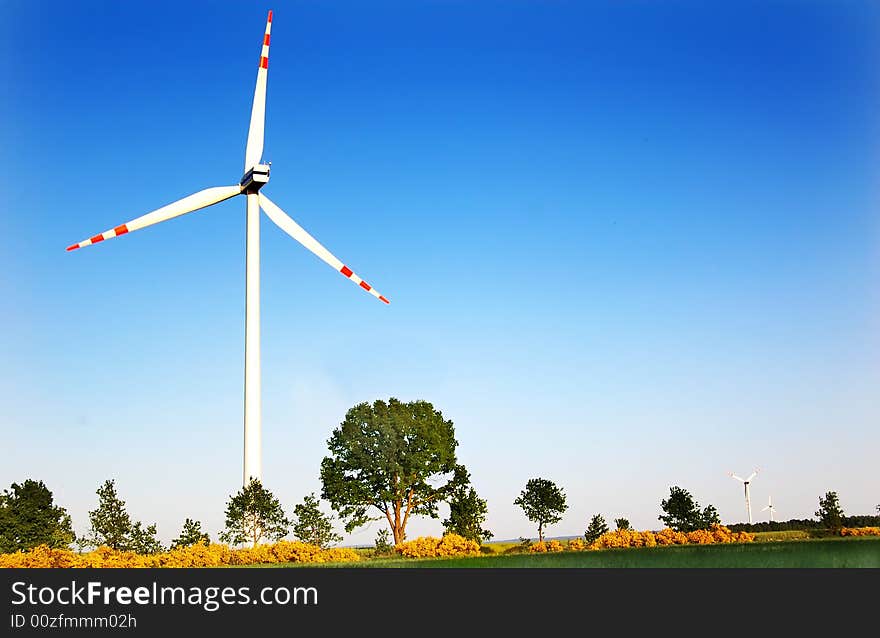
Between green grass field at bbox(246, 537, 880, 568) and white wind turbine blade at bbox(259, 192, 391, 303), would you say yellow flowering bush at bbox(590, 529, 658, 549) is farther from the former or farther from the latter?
white wind turbine blade at bbox(259, 192, 391, 303)

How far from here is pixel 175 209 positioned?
60344 mm

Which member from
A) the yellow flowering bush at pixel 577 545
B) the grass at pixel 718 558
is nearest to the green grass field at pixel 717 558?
the grass at pixel 718 558

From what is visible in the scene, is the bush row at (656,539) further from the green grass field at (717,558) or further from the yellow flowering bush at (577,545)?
the green grass field at (717,558)

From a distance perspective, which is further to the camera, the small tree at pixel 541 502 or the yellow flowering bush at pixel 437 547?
the small tree at pixel 541 502

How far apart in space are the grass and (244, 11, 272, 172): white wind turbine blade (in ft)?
118

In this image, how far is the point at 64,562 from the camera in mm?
44000

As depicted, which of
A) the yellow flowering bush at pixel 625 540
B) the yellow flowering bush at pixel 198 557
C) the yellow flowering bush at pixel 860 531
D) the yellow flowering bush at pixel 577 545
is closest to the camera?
the yellow flowering bush at pixel 860 531

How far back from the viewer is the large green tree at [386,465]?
70.0 m

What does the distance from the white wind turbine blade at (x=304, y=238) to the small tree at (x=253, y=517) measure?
678 inches

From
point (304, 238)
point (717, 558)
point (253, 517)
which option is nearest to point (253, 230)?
point (304, 238)

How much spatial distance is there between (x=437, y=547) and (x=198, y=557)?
12265 mm
